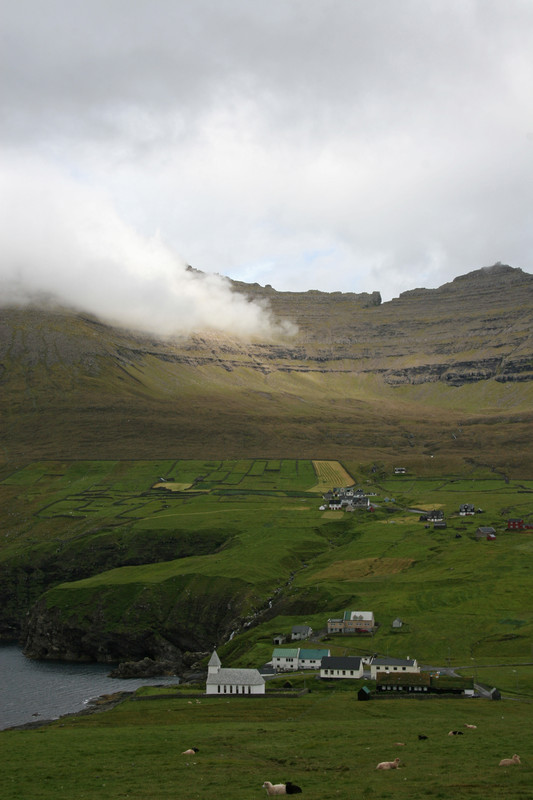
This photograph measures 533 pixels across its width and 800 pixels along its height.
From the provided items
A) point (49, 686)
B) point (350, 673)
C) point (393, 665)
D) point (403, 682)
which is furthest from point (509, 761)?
point (49, 686)

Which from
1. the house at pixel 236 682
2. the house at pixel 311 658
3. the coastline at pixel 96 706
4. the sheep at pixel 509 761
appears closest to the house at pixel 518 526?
the house at pixel 311 658

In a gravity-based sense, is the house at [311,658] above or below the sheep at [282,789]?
below

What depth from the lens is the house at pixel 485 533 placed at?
186m

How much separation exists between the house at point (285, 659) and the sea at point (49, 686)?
21.2 meters

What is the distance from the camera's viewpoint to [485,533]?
18838 cm

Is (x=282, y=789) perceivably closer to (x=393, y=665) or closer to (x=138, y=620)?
(x=393, y=665)

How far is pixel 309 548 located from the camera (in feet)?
635

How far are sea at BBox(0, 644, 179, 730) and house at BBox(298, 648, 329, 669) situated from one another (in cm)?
2423

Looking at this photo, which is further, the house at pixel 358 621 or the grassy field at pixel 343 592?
the house at pixel 358 621

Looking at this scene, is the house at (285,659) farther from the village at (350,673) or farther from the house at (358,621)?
the house at (358,621)

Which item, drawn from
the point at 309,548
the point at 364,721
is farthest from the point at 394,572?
the point at 364,721

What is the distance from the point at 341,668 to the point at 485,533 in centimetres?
9895

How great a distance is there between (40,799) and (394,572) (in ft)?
415

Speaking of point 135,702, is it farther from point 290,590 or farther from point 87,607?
point 87,607
